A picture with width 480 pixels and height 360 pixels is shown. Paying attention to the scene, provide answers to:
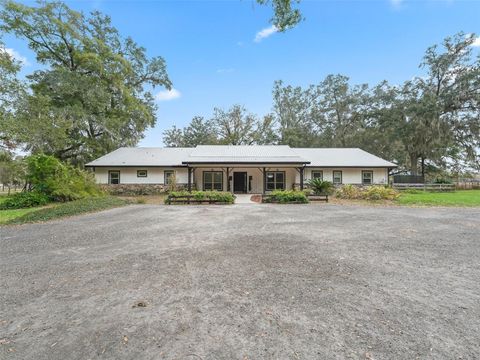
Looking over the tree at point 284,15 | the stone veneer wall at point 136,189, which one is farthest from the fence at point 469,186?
the tree at point 284,15

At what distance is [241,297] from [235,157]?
1677 cm

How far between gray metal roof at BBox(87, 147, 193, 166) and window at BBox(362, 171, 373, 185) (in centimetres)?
1552

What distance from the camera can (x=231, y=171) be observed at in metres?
21.0

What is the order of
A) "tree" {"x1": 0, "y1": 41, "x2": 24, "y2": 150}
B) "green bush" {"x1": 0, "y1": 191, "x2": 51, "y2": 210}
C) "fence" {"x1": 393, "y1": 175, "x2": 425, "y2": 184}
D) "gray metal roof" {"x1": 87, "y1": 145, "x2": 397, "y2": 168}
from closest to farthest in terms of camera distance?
1. "green bush" {"x1": 0, "y1": 191, "x2": 51, "y2": 210}
2. "tree" {"x1": 0, "y1": 41, "x2": 24, "y2": 150}
3. "gray metal roof" {"x1": 87, "y1": 145, "x2": 397, "y2": 168}
4. "fence" {"x1": 393, "y1": 175, "x2": 425, "y2": 184}

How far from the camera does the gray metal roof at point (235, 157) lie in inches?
745

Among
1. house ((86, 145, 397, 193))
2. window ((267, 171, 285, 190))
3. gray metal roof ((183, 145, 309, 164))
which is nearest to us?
gray metal roof ((183, 145, 309, 164))

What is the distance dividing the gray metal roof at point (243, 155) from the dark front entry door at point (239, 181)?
5.57 feet

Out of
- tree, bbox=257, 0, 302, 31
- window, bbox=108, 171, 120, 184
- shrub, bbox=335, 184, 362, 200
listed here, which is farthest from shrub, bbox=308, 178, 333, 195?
window, bbox=108, 171, 120, 184

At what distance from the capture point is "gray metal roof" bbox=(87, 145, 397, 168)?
62.1 ft

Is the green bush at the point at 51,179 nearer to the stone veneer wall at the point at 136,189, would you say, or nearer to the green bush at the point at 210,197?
the green bush at the point at 210,197

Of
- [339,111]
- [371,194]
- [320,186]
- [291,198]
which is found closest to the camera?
[291,198]

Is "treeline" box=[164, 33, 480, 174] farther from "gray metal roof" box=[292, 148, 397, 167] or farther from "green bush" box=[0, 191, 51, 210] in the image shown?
"green bush" box=[0, 191, 51, 210]

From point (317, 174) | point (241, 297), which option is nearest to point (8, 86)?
point (241, 297)

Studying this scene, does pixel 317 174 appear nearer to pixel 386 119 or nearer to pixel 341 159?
pixel 341 159
